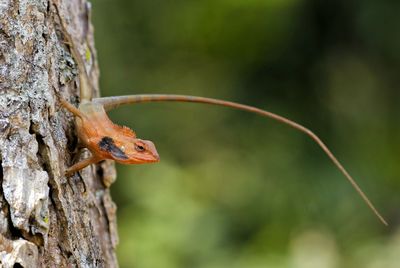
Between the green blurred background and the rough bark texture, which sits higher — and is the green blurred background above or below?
below

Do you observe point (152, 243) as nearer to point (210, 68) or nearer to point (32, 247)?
point (210, 68)

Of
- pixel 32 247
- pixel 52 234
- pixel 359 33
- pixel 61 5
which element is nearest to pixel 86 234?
pixel 52 234

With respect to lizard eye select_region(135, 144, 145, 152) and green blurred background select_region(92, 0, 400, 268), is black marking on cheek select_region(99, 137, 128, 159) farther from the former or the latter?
green blurred background select_region(92, 0, 400, 268)

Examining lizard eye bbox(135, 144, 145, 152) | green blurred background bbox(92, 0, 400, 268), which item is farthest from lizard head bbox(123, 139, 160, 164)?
green blurred background bbox(92, 0, 400, 268)

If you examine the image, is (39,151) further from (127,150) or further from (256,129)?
(256,129)

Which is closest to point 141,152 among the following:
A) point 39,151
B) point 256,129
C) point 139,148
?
point 139,148
